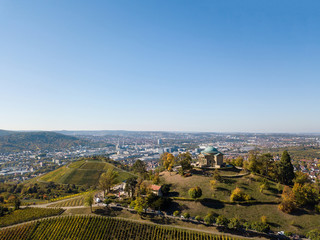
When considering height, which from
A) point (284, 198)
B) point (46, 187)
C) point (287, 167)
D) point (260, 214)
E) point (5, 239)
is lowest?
point (46, 187)

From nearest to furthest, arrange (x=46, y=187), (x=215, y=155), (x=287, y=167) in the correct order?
(x=287, y=167) → (x=215, y=155) → (x=46, y=187)

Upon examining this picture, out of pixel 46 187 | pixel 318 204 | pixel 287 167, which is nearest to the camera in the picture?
pixel 318 204

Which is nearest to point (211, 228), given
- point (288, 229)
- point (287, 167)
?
point (288, 229)

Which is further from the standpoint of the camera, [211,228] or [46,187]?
[46,187]

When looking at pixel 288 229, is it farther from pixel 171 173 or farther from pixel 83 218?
pixel 83 218

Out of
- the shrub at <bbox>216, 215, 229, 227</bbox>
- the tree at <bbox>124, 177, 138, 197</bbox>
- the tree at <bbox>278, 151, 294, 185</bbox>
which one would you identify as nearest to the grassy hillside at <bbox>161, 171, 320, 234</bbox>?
the shrub at <bbox>216, 215, 229, 227</bbox>

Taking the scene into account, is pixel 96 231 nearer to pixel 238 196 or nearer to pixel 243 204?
pixel 238 196

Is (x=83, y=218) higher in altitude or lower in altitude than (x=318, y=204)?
lower
